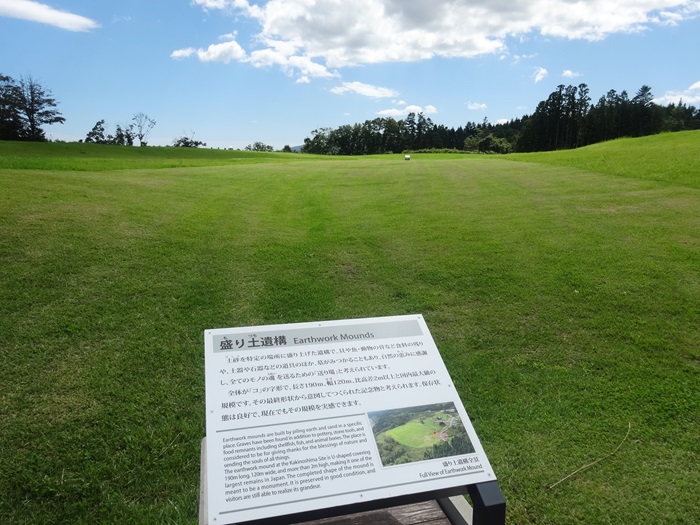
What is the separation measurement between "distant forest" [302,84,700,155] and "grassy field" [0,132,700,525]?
70.7 meters

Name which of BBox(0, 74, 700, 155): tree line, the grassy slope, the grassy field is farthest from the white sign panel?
BBox(0, 74, 700, 155): tree line

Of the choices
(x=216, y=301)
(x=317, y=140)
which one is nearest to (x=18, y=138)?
(x=317, y=140)

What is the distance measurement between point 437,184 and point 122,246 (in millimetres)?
10318

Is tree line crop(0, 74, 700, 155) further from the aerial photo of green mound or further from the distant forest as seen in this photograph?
the aerial photo of green mound

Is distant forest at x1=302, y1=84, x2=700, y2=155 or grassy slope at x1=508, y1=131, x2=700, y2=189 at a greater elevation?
distant forest at x1=302, y1=84, x2=700, y2=155

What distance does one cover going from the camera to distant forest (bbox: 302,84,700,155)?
231 feet

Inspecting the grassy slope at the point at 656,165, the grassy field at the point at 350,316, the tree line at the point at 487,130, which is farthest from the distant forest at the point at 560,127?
the grassy field at the point at 350,316

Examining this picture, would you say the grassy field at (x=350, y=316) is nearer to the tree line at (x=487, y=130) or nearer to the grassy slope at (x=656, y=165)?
the grassy slope at (x=656, y=165)

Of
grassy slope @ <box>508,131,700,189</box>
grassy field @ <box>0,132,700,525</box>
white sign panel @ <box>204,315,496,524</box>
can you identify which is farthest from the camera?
grassy slope @ <box>508,131,700,189</box>

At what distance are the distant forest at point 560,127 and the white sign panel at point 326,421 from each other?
80.6 meters

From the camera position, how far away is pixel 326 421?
2.64m

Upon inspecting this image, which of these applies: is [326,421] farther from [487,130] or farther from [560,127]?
[487,130]

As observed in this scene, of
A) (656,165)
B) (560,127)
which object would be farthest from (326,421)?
(560,127)

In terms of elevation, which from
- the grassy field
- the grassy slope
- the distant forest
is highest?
the distant forest
